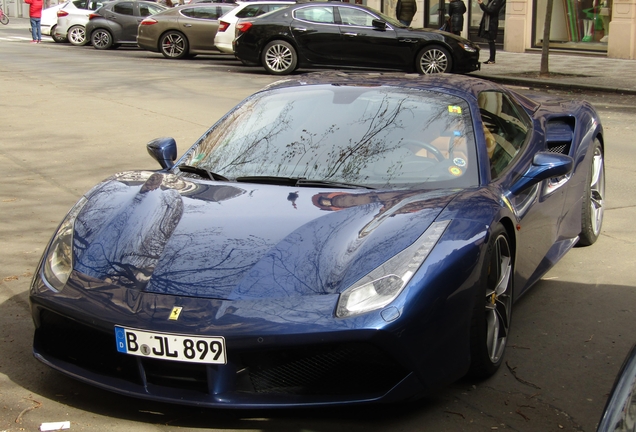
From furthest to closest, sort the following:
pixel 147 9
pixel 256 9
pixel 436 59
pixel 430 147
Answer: pixel 147 9, pixel 256 9, pixel 436 59, pixel 430 147

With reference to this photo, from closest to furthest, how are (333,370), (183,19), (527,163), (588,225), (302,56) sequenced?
1. (333,370)
2. (527,163)
3. (588,225)
4. (302,56)
5. (183,19)

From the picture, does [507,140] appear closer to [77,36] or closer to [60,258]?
[60,258]

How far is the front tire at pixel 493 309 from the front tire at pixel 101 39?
80.2 ft

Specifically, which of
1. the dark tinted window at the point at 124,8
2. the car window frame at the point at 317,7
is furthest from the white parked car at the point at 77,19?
the car window frame at the point at 317,7

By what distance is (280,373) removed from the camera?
3.27 meters

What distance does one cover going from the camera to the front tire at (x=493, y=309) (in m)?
3.61

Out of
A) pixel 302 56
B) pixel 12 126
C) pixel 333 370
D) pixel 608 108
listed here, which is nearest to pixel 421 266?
pixel 333 370

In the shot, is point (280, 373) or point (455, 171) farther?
point (455, 171)

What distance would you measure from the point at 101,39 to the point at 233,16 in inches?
280

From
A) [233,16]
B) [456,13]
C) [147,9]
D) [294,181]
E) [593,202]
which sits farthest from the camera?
[147,9]

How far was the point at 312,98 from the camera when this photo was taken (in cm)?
485

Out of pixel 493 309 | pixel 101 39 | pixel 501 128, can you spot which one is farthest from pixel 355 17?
pixel 493 309

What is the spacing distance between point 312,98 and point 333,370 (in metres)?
2.00

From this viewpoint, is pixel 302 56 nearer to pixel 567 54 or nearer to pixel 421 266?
pixel 567 54
